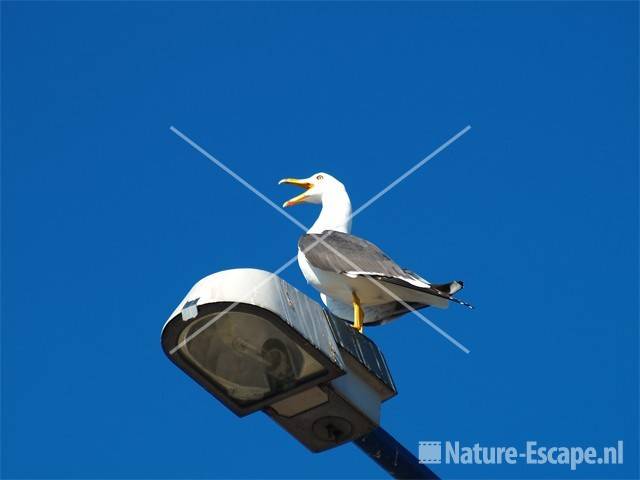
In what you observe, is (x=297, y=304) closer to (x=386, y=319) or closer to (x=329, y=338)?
(x=329, y=338)

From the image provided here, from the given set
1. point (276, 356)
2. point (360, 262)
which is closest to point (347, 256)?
point (360, 262)

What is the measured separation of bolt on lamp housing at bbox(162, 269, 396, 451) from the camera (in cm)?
407

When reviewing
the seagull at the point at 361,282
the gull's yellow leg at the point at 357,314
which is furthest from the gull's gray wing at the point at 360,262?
the gull's yellow leg at the point at 357,314

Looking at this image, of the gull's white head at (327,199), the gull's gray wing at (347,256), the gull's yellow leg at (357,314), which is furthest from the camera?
the gull's white head at (327,199)

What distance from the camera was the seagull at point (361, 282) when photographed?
25.0 feet

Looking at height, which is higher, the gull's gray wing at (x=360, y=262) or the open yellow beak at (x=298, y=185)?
the open yellow beak at (x=298, y=185)

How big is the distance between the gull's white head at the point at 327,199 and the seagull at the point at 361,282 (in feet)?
0.83

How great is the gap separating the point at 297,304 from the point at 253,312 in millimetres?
220

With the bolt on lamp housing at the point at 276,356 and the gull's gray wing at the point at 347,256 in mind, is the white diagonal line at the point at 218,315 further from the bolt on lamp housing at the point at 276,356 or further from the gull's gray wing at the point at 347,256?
the gull's gray wing at the point at 347,256

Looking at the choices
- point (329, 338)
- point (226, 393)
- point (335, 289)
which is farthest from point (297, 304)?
point (335, 289)

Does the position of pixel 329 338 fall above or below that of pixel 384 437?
above

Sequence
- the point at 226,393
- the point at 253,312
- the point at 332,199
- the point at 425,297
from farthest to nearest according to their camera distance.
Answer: the point at 332,199 → the point at 425,297 → the point at 226,393 → the point at 253,312

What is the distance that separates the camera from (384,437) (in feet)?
14.0

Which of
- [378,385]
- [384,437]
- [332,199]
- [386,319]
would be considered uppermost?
[332,199]
